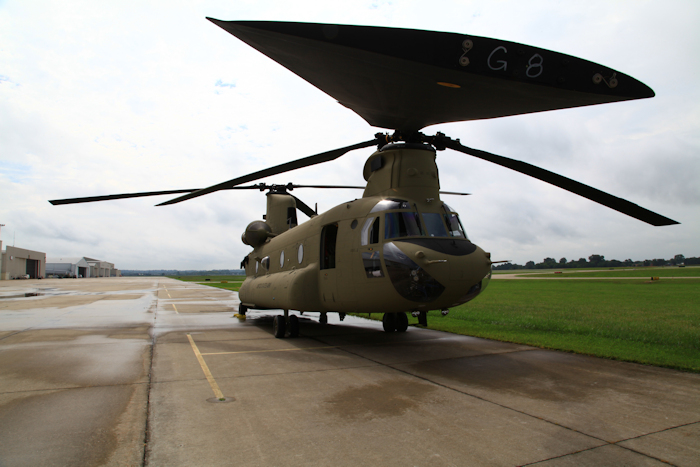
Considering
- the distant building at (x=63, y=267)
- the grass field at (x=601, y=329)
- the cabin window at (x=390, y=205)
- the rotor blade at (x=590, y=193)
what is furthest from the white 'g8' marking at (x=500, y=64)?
the distant building at (x=63, y=267)

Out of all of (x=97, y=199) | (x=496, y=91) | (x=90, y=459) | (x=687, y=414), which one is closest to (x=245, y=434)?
(x=90, y=459)

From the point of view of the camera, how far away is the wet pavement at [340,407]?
12.4 ft

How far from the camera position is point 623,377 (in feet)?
20.9

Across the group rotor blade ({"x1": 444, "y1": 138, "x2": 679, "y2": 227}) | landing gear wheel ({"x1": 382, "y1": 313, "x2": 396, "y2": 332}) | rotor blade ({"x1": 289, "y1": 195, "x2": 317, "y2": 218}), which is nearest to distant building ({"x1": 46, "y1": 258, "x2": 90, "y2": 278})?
rotor blade ({"x1": 289, "y1": 195, "x2": 317, "y2": 218})

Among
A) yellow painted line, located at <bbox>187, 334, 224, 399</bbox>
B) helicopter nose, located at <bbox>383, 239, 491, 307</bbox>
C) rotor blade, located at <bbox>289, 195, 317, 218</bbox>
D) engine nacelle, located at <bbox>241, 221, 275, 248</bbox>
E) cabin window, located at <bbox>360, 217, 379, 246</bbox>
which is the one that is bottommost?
yellow painted line, located at <bbox>187, 334, 224, 399</bbox>

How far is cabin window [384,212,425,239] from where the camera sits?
25.8 feet

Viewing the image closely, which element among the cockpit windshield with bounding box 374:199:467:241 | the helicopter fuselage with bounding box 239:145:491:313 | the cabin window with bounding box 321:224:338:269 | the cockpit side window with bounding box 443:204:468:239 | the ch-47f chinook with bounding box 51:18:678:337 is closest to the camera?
the ch-47f chinook with bounding box 51:18:678:337

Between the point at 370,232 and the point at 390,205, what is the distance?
27.3 inches

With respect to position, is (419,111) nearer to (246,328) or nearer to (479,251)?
(479,251)

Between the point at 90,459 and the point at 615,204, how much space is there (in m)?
8.61

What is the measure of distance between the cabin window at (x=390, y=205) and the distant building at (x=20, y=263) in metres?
95.8

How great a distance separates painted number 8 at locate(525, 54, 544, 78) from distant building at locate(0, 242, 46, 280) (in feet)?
326

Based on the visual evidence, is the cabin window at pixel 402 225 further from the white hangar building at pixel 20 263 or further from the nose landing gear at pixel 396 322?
the white hangar building at pixel 20 263

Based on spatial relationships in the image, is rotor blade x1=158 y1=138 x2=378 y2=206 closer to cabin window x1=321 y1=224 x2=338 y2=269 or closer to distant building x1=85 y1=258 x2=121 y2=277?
cabin window x1=321 y1=224 x2=338 y2=269
